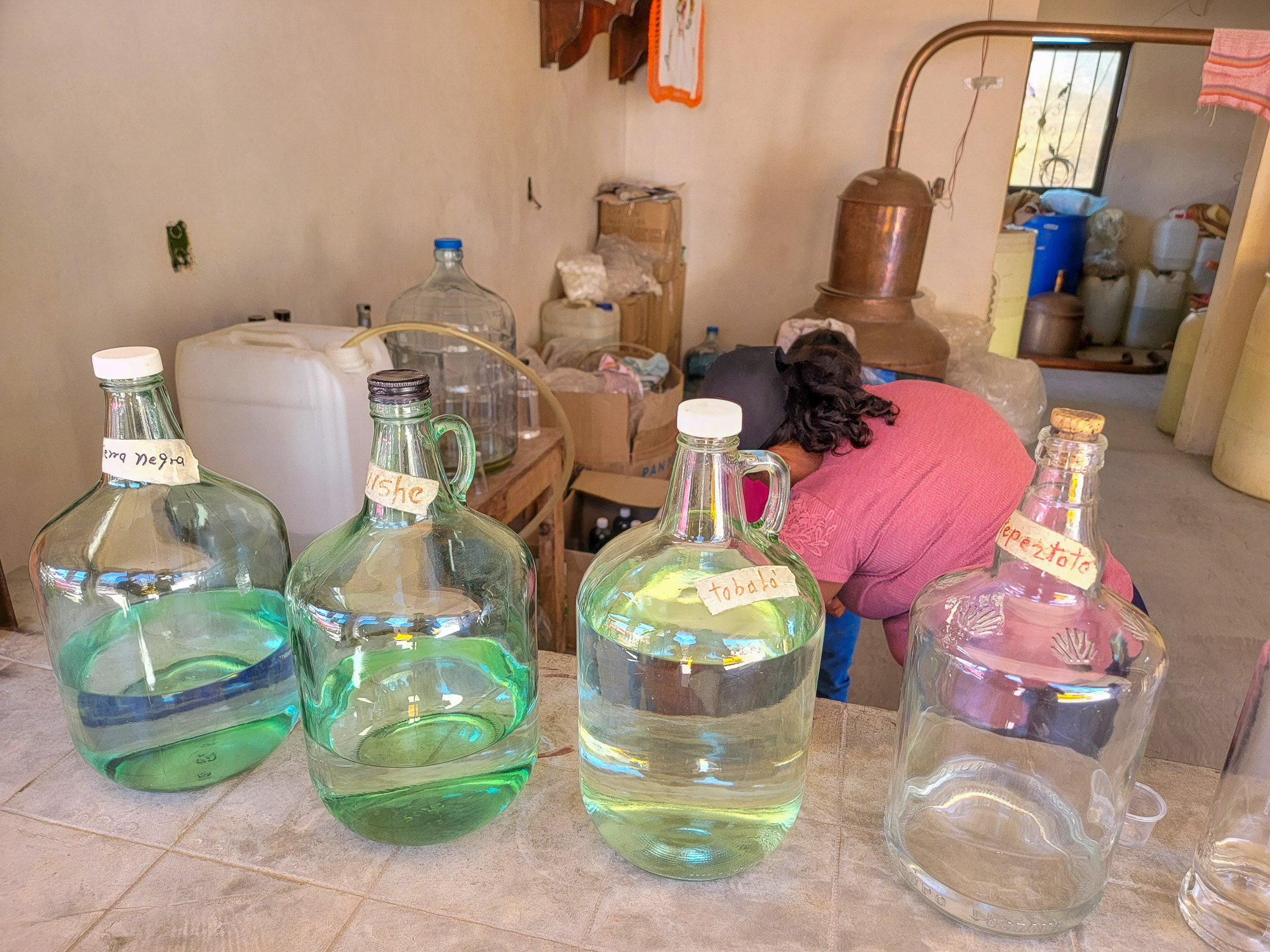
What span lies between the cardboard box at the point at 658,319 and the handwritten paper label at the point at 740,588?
2.66m

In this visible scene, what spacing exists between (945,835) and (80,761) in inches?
27.0

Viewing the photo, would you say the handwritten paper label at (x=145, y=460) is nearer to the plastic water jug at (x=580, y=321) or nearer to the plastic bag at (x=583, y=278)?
the plastic water jug at (x=580, y=321)

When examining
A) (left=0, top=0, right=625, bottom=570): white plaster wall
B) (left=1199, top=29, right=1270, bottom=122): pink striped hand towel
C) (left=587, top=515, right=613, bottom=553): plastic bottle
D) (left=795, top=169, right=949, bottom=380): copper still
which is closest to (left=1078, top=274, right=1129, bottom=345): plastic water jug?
(left=1199, top=29, right=1270, bottom=122): pink striped hand towel

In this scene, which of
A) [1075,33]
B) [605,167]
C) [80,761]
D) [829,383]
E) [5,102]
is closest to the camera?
[80,761]

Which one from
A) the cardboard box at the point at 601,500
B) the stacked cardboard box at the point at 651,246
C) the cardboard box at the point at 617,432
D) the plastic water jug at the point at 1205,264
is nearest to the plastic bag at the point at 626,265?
the stacked cardboard box at the point at 651,246

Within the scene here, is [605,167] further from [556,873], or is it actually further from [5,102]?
[556,873]

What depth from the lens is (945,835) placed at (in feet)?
2.03

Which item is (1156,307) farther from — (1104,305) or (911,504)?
(911,504)

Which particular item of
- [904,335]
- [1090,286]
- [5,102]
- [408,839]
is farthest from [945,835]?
[1090,286]

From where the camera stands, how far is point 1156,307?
5.64 meters

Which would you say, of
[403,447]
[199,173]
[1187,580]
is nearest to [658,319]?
→ [1187,580]

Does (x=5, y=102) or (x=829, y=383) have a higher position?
(x=5, y=102)

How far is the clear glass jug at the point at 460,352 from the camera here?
172 centimetres

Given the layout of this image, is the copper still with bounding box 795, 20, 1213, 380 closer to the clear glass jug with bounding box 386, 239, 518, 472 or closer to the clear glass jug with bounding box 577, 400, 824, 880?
the clear glass jug with bounding box 386, 239, 518, 472
